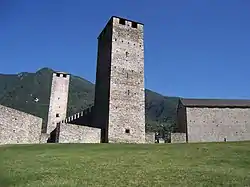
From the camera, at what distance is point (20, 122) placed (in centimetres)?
2966

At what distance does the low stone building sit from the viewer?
47.7 m

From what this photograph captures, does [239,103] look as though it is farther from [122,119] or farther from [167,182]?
[167,182]

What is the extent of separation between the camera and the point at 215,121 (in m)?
48.6

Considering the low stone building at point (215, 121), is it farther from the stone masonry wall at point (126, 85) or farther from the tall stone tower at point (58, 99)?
the tall stone tower at point (58, 99)

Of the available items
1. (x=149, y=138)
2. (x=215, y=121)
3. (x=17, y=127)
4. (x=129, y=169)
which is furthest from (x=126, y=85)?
(x=129, y=169)

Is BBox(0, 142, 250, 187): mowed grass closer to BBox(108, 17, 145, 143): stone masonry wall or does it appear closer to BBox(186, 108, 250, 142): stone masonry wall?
BBox(108, 17, 145, 143): stone masonry wall

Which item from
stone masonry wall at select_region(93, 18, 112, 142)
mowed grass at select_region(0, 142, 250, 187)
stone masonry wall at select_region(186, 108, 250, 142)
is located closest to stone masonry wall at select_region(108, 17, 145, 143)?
stone masonry wall at select_region(93, 18, 112, 142)

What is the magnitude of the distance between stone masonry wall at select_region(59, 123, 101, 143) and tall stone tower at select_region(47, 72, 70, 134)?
20.1 metres

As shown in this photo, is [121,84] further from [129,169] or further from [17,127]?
[129,169]

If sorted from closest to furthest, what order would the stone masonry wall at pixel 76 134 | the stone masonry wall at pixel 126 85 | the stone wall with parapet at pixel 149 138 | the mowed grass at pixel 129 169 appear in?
the mowed grass at pixel 129 169 → the stone masonry wall at pixel 76 134 → the stone masonry wall at pixel 126 85 → the stone wall with parapet at pixel 149 138

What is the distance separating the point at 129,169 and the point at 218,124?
3592 cm

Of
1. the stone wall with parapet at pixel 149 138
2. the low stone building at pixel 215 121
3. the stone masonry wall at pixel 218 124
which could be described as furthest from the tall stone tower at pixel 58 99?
the stone masonry wall at pixel 218 124

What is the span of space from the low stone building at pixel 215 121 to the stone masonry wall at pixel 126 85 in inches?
434

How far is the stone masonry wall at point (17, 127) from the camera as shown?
27.7m
